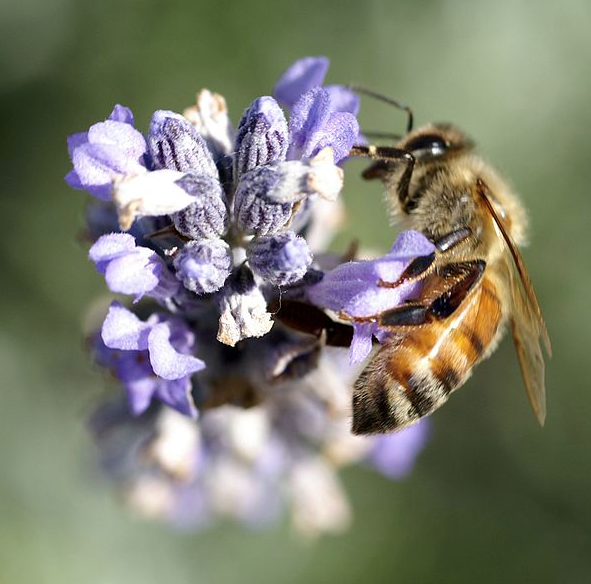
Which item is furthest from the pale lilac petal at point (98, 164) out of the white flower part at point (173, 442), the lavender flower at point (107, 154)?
the white flower part at point (173, 442)

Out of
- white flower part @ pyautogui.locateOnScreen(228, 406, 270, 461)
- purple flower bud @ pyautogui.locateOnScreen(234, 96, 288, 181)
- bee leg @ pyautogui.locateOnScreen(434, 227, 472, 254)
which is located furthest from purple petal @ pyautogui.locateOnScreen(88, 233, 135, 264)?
white flower part @ pyautogui.locateOnScreen(228, 406, 270, 461)

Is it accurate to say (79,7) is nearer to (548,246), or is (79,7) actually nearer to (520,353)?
(548,246)

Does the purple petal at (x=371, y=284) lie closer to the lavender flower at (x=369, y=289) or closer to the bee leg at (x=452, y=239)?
the lavender flower at (x=369, y=289)

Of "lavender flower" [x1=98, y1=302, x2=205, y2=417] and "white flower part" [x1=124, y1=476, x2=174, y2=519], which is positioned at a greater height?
"lavender flower" [x1=98, y1=302, x2=205, y2=417]

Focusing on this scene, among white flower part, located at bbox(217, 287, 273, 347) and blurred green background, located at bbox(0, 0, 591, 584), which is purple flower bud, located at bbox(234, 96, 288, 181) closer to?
white flower part, located at bbox(217, 287, 273, 347)

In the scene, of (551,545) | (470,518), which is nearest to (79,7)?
(470,518)

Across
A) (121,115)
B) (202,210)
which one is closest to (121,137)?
(121,115)
